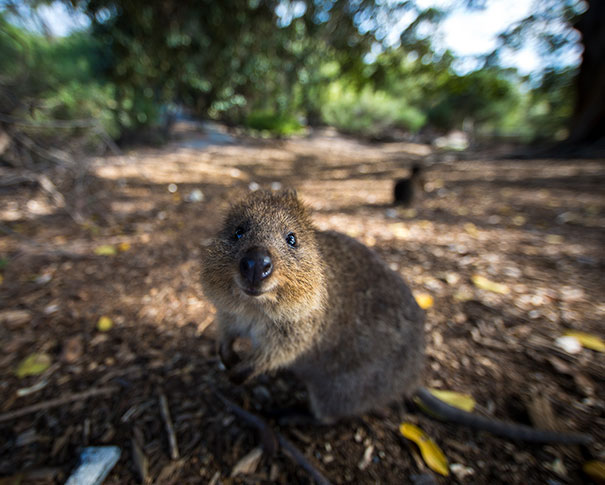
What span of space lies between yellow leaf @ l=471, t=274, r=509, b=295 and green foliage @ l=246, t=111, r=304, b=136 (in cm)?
1428

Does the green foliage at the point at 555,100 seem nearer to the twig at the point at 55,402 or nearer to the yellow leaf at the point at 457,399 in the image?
the yellow leaf at the point at 457,399

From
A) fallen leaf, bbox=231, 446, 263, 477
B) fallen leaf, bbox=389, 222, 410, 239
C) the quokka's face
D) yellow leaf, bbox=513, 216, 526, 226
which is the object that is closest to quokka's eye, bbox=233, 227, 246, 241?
the quokka's face

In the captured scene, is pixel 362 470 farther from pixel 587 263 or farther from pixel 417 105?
pixel 417 105

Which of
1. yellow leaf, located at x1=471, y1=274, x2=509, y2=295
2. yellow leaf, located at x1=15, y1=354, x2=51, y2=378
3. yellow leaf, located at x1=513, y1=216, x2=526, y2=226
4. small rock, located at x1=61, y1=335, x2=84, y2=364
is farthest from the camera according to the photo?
yellow leaf, located at x1=513, y1=216, x2=526, y2=226

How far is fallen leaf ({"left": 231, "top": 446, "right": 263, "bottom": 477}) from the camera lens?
153 cm

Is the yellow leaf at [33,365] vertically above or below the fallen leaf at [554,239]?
below

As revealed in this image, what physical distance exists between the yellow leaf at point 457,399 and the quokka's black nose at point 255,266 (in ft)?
4.98

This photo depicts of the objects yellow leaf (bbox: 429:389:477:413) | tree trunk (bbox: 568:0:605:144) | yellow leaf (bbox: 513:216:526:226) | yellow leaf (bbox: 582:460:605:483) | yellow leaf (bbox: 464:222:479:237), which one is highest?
tree trunk (bbox: 568:0:605:144)

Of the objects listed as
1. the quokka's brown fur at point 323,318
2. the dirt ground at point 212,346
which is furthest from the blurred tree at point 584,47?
the quokka's brown fur at point 323,318

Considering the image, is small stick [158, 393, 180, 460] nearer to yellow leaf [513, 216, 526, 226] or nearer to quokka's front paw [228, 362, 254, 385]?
quokka's front paw [228, 362, 254, 385]

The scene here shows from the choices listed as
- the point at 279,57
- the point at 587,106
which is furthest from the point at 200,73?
the point at 587,106

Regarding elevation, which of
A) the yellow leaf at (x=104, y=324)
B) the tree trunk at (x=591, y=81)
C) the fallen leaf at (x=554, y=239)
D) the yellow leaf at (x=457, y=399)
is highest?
the tree trunk at (x=591, y=81)

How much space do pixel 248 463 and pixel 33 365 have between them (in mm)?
1691

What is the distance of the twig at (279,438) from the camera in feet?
4.88
